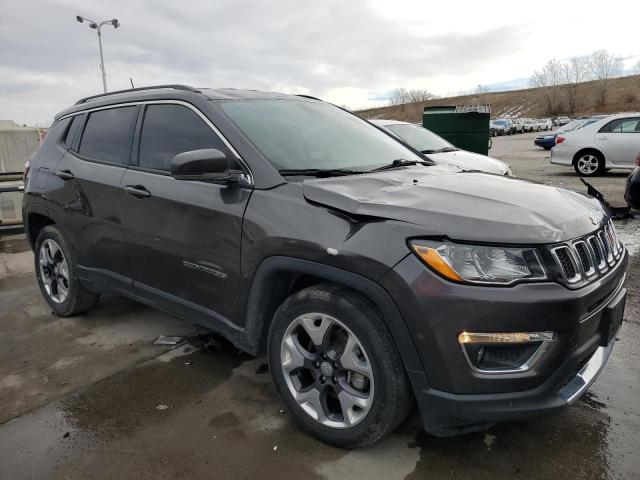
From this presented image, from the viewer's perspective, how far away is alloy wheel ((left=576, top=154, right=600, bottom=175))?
12.7m

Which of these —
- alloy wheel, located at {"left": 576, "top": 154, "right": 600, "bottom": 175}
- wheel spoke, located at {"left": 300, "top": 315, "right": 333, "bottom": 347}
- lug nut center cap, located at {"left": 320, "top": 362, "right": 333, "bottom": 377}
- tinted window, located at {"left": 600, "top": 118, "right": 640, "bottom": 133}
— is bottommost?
alloy wheel, located at {"left": 576, "top": 154, "right": 600, "bottom": 175}

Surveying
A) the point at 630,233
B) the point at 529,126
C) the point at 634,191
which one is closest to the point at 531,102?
the point at 529,126

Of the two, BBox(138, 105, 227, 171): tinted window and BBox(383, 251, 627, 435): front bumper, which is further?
BBox(138, 105, 227, 171): tinted window

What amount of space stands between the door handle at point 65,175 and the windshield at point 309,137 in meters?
1.61

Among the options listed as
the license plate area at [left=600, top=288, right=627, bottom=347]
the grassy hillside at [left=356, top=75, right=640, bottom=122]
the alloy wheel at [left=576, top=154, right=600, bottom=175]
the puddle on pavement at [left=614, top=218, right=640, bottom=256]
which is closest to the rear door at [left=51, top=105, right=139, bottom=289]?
the license plate area at [left=600, top=288, right=627, bottom=347]

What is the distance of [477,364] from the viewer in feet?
6.75

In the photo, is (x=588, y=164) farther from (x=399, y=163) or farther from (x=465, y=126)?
(x=399, y=163)

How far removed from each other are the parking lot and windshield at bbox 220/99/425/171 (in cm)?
142

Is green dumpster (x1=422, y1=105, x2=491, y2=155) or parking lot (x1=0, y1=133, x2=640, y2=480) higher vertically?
green dumpster (x1=422, y1=105, x2=491, y2=155)

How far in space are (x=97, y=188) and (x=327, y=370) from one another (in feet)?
7.41

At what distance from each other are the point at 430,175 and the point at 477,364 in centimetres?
121

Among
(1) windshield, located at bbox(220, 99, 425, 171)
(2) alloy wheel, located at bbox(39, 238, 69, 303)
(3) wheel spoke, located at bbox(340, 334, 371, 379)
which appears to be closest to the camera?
(3) wheel spoke, located at bbox(340, 334, 371, 379)

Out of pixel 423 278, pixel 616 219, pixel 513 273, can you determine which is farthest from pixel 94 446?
pixel 616 219

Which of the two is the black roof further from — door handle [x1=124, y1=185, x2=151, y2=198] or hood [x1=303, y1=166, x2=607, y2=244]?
hood [x1=303, y1=166, x2=607, y2=244]
